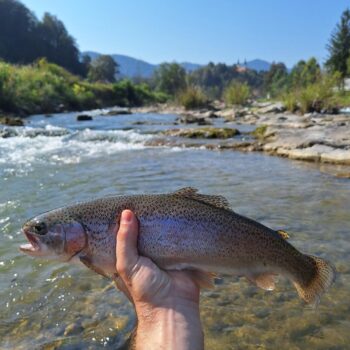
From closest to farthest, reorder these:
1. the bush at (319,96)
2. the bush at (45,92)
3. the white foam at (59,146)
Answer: the white foam at (59,146) < the bush at (319,96) < the bush at (45,92)

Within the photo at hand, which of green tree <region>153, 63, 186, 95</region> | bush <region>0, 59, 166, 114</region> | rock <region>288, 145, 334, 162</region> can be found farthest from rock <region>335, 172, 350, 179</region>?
green tree <region>153, 63, 186, 95</region>

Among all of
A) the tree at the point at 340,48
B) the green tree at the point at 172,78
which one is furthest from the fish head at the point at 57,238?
the green tree at the point at 172,78

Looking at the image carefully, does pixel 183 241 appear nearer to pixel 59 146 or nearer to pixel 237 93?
pixel 59 146

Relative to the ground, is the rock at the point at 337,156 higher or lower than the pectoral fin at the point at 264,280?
lower

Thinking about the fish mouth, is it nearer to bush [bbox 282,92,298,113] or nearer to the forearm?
the forearm

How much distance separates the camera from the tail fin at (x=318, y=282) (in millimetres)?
2924

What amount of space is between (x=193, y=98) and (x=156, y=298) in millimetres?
44890

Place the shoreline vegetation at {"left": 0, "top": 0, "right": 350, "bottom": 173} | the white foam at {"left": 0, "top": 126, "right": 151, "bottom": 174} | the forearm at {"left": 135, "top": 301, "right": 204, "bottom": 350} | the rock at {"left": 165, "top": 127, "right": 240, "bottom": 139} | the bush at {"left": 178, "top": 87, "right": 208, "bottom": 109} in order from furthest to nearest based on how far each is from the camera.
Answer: the bush at {"left": 178, "top": 87, "right": 208, "bottom": 109} → the rock at {"left": 165, "top": 127, "right": 240, "bottom": 139} → the shoreline vegetation at {"left": 0, "top": 0, "right": 350, "bottom": 173} → the white foam at {"left": 0, "top": 126, "right": 151, "bottom": 174} → the forearm at {"left": 135, "top": 301, "right": 204, "bottom": 350}

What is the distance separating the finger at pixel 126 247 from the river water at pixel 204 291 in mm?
1434

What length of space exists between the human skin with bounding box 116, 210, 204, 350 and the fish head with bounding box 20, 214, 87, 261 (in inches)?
12.2

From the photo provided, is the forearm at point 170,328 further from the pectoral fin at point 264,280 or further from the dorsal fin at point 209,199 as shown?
the dorsal fin at point 209,199

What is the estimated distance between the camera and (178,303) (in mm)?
2617

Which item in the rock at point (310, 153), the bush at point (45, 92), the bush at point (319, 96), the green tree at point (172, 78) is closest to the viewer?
the rock at point (310, 153)

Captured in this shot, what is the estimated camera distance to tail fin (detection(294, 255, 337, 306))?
292cm
